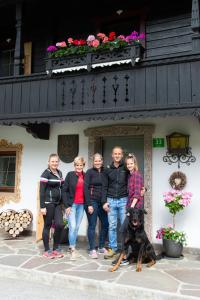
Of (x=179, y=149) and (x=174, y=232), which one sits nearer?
(x=174, y=232)

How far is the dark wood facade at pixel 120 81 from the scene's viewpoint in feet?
21.5

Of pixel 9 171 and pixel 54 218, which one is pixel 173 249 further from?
pixel 9 171

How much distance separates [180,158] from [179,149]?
0.21 meters

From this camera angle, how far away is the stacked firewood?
8.45 meters

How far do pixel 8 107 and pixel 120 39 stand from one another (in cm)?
301

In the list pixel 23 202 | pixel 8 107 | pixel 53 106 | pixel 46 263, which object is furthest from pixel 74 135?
pixel 46 263

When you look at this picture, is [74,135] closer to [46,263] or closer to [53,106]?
A: [53,106]

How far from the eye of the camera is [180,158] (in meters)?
7.35

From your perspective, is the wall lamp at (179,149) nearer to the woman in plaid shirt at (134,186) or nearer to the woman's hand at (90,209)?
the woman in plaid shirt at (134,186)

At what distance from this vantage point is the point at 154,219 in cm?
752

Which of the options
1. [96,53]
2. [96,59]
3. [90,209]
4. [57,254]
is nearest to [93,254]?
[57,254]

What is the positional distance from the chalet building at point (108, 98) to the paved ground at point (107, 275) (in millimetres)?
1568

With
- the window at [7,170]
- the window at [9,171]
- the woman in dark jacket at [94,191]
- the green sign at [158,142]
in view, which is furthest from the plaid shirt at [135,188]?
the window at [7,170]

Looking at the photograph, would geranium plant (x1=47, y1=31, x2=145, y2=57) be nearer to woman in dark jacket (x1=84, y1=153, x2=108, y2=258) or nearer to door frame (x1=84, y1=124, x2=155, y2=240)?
door frame (x1=84, y1=124, x2=155, y2=240)
